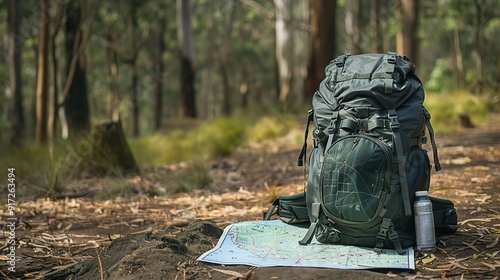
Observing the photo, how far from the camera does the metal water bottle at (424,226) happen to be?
356 cm

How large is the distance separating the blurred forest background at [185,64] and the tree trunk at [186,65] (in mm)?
28

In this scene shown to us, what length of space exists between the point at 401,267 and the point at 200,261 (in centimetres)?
106

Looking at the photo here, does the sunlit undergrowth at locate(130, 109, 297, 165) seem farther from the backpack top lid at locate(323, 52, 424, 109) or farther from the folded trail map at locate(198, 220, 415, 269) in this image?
the backpack top lid at locate(323, 52, 424, 109)

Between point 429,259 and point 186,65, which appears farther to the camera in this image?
point 186,65

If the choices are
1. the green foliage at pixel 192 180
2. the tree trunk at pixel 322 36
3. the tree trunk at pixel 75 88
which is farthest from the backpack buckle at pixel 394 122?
the tree trunk at pixel 75 88

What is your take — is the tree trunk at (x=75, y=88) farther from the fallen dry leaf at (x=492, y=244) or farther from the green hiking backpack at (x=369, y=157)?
the fallen dry leaf at (x=492, y=244)

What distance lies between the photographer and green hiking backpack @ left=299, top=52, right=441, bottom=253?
11.7ft

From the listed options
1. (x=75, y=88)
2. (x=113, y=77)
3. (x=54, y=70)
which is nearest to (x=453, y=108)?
(x=54, y=70)

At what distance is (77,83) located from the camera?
43.9 feet

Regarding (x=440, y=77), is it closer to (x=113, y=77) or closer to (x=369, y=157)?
(x=113, y=77)

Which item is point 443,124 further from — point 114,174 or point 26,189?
point 26,189

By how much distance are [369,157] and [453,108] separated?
805cm

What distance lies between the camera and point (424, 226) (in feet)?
11.7

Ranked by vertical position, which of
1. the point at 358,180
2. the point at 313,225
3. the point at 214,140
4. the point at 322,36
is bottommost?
the point at 214,140
